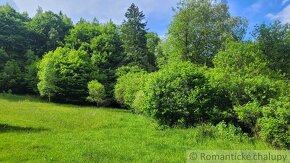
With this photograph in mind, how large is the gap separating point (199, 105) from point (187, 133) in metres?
4.62

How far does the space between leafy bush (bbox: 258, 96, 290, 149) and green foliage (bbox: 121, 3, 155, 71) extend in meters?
52.1

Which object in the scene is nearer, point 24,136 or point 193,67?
point 24,136

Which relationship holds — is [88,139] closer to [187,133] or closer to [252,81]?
[187,133]

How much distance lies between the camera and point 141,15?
7644cm

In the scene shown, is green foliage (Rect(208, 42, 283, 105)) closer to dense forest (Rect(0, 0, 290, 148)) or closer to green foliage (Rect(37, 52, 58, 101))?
dense forest (Rect(0, 0, 290, 148))

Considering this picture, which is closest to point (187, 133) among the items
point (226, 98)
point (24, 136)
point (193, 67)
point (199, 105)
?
point (199, 105)

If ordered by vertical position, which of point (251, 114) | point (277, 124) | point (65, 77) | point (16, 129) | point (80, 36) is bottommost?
point (16, 129)

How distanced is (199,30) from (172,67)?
20.9m

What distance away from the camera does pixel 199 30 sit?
48.2 metres

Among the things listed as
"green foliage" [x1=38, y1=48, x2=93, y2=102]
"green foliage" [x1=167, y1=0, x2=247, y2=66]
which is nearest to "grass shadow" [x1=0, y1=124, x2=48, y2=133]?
"green foliage" [x1=167, y1=0, x2=247, y2=66]

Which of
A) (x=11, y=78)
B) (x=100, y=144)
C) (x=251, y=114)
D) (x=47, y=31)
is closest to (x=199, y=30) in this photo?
(x=251, y=114)

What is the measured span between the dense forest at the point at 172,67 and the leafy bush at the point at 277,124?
0.06 m

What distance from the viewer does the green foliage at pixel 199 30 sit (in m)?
47.8

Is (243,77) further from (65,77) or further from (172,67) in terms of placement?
(65,77)
